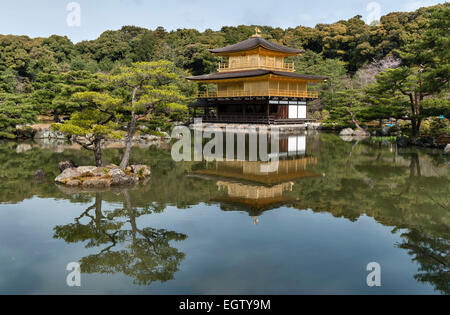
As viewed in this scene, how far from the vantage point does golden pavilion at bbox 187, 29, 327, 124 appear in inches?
1380

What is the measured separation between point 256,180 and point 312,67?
4048 cm

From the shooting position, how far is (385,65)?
46.9 metres

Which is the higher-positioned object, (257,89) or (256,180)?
(257,89)

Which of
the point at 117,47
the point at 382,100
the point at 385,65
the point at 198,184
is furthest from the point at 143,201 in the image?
the point at 117,47

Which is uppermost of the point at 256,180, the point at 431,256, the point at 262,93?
the point at 262,93

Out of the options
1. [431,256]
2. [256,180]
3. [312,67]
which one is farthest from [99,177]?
[312,67]

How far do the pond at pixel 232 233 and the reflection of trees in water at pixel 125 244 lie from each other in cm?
3

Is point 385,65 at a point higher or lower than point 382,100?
higher

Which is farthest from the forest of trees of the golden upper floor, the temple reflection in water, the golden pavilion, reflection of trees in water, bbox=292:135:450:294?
the golden upper floor

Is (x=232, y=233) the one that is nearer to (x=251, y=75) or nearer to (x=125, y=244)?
(x=125, y=244)

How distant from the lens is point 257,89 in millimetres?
36375

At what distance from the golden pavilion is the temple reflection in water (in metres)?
16.0
